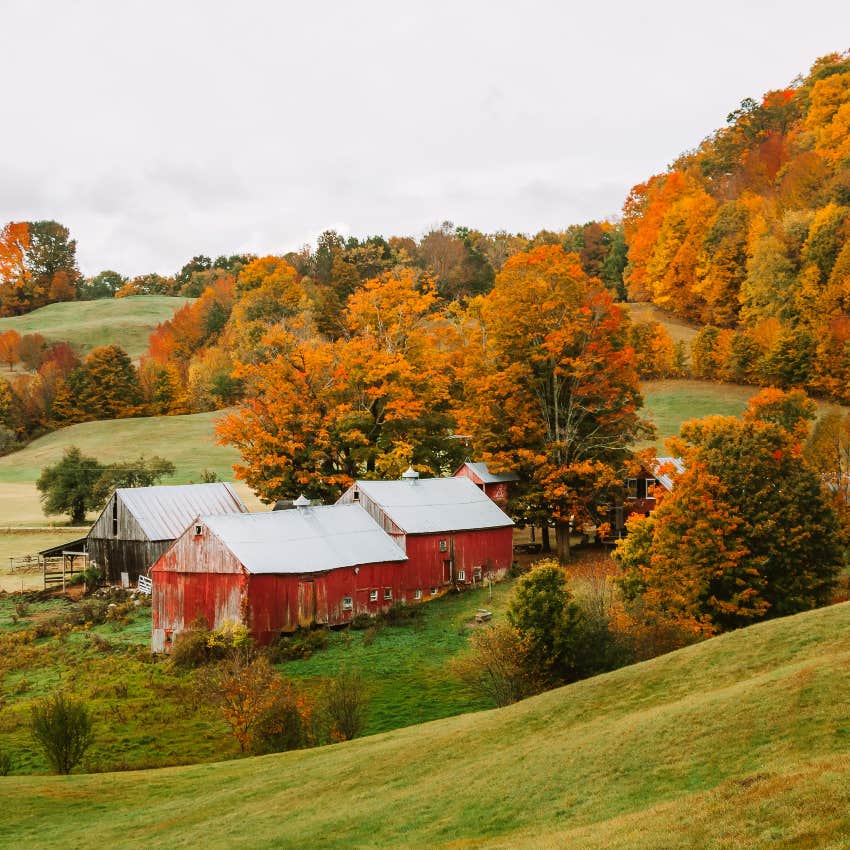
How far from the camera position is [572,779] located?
1773 cm

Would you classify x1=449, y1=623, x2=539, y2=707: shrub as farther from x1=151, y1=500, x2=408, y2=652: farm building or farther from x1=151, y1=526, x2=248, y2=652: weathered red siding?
x1=151, y1=526, x2=248, y2=652: weathered red siding

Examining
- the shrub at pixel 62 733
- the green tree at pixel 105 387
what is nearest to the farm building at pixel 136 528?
the shrub at pixel 62 733

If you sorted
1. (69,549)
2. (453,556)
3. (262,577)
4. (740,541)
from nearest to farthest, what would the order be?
(740,541) → (262,577) → (453,556) → (69,549)

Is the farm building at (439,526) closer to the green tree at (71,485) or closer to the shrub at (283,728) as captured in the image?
the shrub at (283,728)

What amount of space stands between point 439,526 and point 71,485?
112 ft

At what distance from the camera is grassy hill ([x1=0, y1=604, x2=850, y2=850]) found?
1397 cm

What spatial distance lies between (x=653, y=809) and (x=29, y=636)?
3406cm

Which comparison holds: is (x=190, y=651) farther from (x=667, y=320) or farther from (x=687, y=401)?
(x=667, y=320)

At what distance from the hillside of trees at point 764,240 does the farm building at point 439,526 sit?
4306 centimetres

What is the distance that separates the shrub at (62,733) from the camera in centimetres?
2562

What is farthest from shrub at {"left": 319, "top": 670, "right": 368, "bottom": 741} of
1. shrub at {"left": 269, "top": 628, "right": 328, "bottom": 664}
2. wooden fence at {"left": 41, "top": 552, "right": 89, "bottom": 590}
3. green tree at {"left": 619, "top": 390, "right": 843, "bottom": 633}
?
wooden fence at {"left": 41, "top": 552, "right": 89, "bottom": 590}

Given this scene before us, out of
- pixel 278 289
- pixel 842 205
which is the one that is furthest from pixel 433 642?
pixel 278 289

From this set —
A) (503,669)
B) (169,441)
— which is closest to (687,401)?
(169,441)

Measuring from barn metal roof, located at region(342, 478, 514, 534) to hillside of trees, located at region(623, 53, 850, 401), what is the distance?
1679 inches
